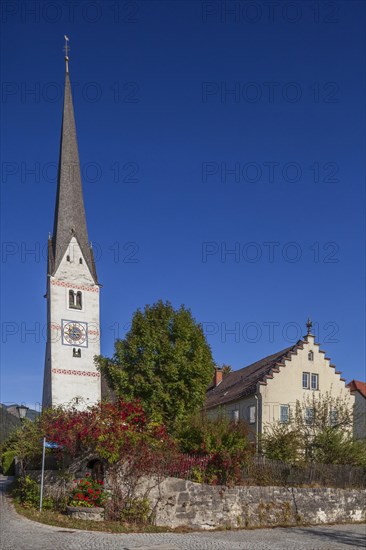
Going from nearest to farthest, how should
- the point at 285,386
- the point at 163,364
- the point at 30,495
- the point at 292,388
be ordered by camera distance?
the point at 30,495 → the point at 163,364 → the point at 285,386 → the point at 292,388

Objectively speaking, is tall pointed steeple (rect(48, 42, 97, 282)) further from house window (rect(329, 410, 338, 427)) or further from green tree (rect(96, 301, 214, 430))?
house window (rect(329, 410, 338, 427))

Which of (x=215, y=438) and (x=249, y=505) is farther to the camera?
(x=215, y=438)

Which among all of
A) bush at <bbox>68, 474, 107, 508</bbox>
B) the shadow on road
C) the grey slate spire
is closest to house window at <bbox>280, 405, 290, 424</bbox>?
the shadow on road

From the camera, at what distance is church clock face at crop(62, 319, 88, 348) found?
177 feet

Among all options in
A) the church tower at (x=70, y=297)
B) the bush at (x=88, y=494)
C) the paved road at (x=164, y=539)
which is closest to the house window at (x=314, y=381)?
the church tower at (x=70, y=297)

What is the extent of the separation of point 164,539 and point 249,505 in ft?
18.2

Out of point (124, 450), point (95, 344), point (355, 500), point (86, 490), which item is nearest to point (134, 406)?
point (124, 450)

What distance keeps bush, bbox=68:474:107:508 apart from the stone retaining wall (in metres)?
1.69

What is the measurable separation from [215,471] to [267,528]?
9.30 feet

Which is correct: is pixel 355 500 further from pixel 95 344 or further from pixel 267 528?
pixel 95 344

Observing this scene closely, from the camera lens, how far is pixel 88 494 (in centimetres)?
1912

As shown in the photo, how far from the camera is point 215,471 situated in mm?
21328

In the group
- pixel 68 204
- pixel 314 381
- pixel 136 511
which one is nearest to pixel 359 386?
pixel 314 381

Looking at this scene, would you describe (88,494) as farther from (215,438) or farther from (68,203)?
(68,203)
